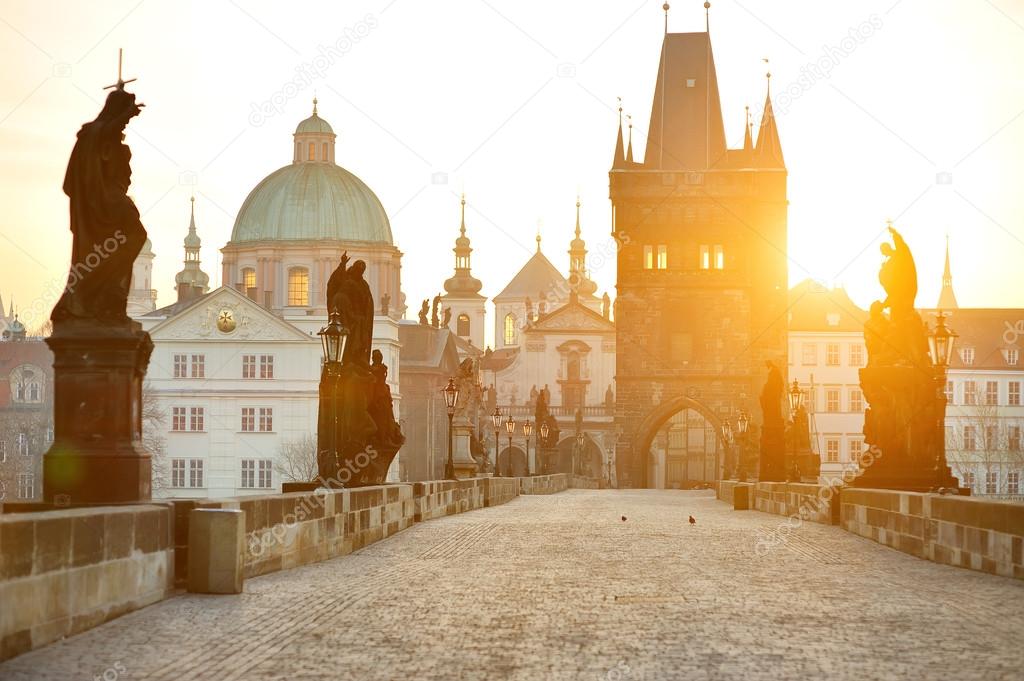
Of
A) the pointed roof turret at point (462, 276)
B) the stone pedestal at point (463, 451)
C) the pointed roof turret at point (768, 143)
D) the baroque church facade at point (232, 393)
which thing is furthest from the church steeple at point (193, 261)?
the stone pedestal at point (463, 451)

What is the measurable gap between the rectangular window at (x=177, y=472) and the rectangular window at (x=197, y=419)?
2161mm

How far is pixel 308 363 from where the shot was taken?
93.6 meters

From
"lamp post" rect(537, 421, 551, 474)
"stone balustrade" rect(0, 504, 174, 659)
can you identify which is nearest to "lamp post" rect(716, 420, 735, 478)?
"lamp post" rect(537, 421, 551, 474)

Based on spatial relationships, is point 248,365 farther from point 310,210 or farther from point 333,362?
point 333,362

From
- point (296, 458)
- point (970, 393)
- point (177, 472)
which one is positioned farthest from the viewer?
point (970, 393)

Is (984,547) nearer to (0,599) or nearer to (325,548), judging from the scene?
(325,548)

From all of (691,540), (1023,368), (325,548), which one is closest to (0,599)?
(325,548)

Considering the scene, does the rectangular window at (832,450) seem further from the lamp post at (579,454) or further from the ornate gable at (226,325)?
the ornate gable at (226,325)

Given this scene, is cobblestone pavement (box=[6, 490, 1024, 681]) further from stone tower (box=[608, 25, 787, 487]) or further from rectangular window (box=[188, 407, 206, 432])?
rectangular window (box=[188, 407, 206, 432])

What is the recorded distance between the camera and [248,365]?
93938 millimetres

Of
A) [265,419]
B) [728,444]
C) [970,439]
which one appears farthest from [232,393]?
[970,439]

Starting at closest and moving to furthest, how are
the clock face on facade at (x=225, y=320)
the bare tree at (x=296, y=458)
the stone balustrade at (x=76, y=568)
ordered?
the stone balustrade at (x=76, y=568) → the bare tree at (x=296, y=458) → the clock face on facade at (x=225, y=320)

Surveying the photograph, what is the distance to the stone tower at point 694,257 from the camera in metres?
90.1

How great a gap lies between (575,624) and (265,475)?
8272 cm
